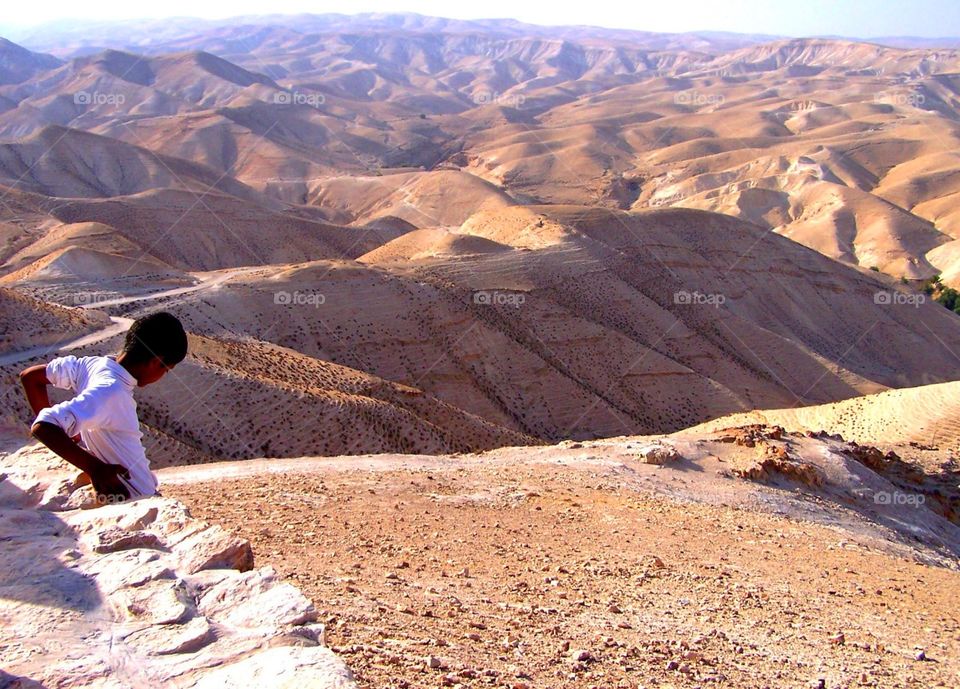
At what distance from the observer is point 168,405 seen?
58.2 ft

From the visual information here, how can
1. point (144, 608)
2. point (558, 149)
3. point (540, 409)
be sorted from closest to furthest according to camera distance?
point (144, 608) → point (540, 409) → point (558, 149)

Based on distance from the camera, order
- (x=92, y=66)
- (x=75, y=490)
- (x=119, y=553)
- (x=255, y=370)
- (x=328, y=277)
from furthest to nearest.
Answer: (x=92, y=66) < (x=328, y=277) < (x=255, y=370) < (x=75, y=490) < (x=119, y=553)

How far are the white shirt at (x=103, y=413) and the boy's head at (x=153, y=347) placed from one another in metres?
0.07

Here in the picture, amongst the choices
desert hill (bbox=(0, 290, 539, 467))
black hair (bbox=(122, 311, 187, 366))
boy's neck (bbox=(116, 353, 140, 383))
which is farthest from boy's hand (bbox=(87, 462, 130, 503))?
desert hill (bbox=(0, 290, 539, 467))

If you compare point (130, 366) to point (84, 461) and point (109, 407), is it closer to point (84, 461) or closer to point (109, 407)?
point (109, 407)

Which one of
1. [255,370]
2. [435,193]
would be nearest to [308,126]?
[435,193]

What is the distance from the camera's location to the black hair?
4500mm

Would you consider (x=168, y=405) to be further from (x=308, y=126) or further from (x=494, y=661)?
(x=308, y=126)

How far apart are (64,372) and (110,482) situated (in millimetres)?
653

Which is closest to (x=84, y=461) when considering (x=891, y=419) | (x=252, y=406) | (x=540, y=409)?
(x=252, y=406)

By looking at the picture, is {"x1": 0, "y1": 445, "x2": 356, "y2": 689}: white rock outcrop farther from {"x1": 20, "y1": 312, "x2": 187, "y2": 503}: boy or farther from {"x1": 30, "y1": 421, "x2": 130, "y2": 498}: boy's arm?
{"x1": 20, "y1": 312, "x2": 187, "y2": 503}: boy

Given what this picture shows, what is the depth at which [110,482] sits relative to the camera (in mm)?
4707

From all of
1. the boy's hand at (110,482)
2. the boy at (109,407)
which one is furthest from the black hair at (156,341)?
the boy's hand at (110,482)

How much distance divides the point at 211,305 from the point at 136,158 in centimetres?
5055
